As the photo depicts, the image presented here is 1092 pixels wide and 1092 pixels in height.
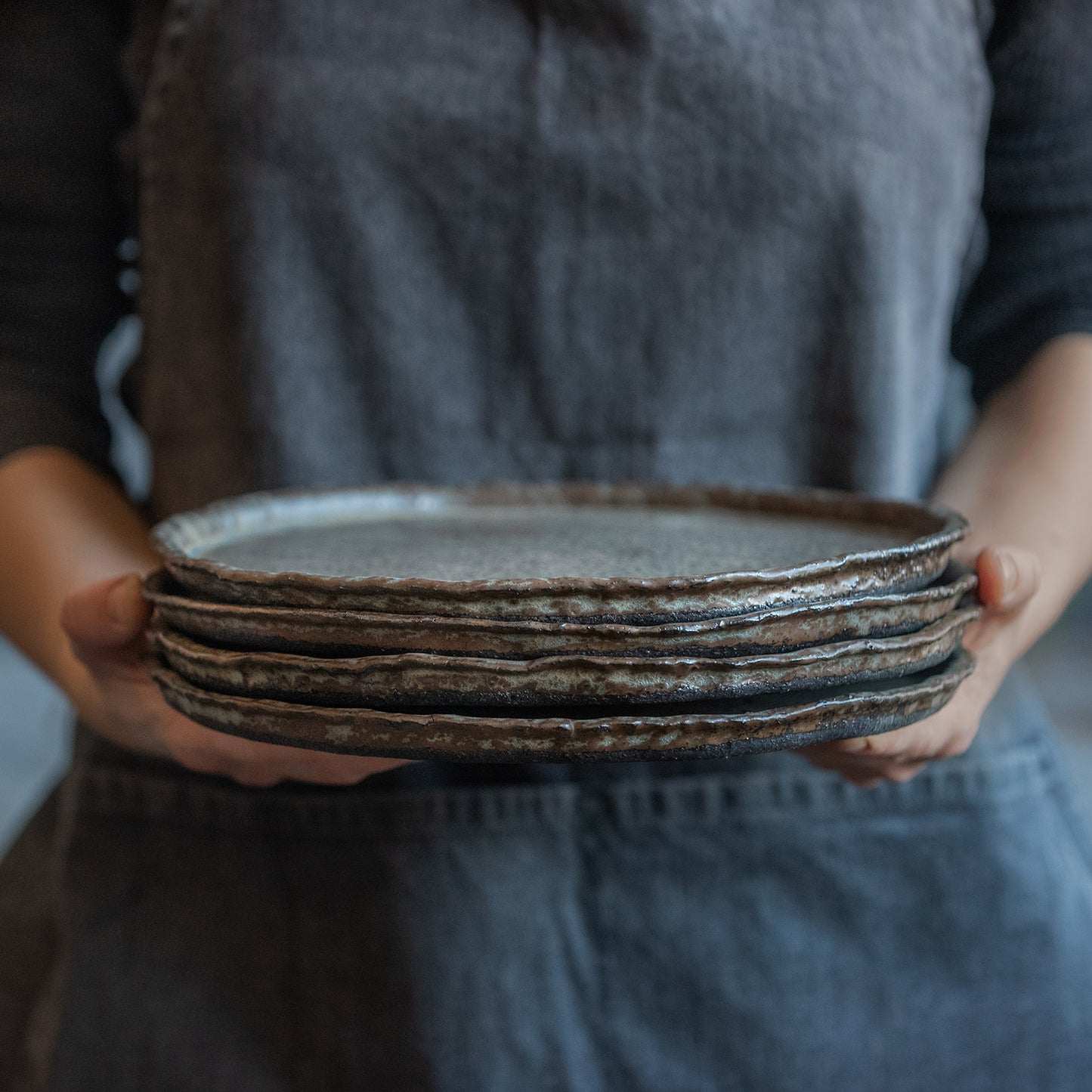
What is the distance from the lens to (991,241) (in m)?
0.65

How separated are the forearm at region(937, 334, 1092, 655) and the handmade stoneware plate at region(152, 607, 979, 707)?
0.68 ft

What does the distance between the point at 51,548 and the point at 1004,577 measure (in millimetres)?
495

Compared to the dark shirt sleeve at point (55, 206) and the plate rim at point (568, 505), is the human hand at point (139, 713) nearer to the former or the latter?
the plate rim at point (568, 505)

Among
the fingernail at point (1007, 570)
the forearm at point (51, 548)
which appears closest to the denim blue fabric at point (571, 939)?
the forearm at point (51, 548)

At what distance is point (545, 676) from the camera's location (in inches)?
10.9

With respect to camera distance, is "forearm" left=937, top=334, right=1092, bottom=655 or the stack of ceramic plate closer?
the stack of ceramic plate

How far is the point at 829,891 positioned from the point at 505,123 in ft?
1.66

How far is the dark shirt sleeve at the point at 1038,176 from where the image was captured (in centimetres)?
58

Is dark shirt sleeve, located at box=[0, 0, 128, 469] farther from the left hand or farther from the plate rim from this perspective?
the left hand

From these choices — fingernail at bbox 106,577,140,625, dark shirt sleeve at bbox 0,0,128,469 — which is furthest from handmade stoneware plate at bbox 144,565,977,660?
dark shirt sleeve at bbox 0,0,128,469

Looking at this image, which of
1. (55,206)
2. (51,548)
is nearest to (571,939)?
(51,548)

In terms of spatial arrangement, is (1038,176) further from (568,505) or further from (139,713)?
(139,713)

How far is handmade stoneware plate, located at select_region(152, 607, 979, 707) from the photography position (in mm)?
276

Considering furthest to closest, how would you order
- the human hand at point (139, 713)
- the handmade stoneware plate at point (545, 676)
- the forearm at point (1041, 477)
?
the forearm at point (1041, 477) < the human hand at point (139, 713) < the handmade stoneware plate at point (545, 676)
